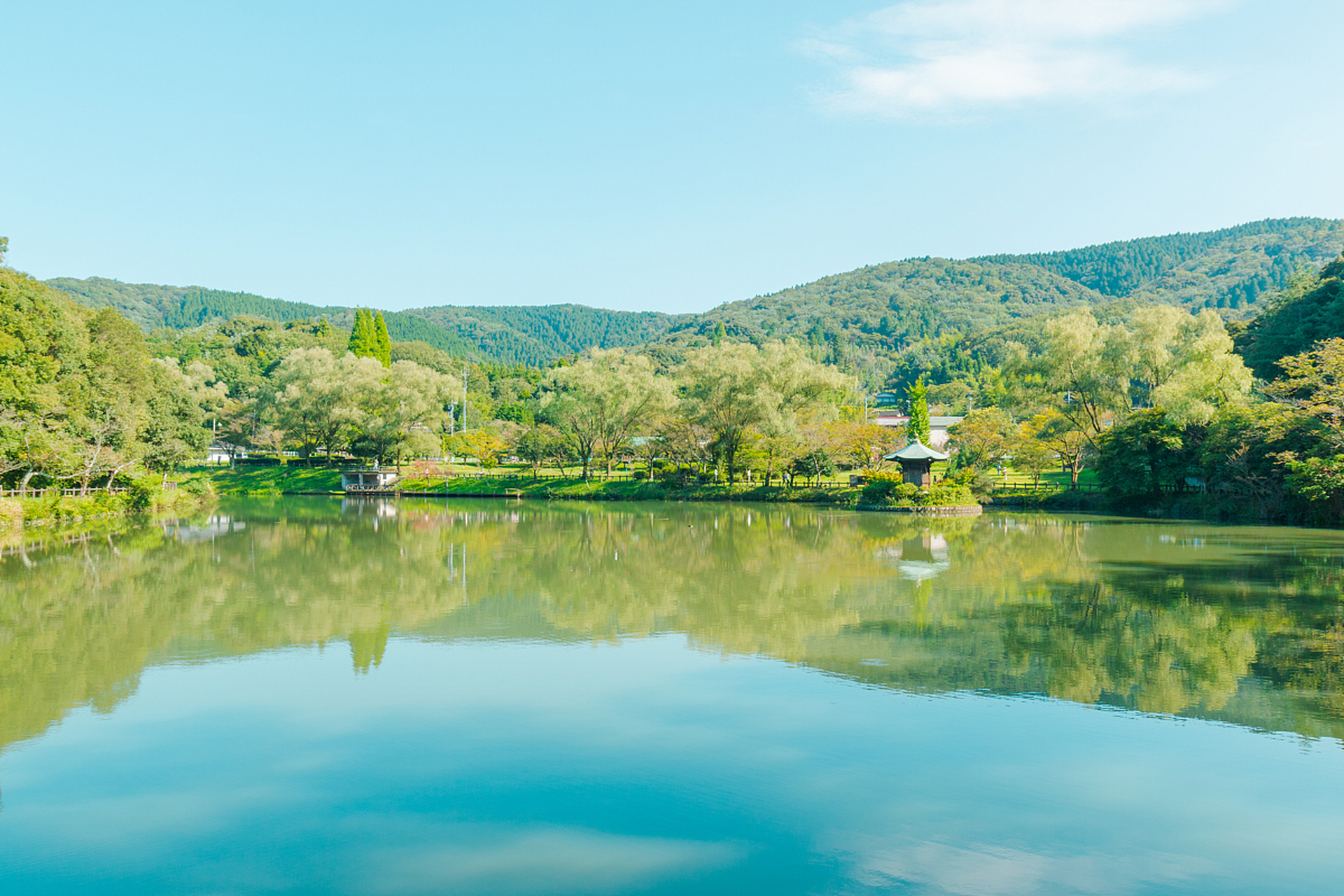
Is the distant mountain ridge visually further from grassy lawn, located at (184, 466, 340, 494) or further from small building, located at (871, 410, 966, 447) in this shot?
grassy lawn, located at (184, 466, 340, 494)

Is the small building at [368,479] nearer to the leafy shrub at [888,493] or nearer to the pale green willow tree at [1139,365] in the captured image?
the leafy shrub at [888,493]

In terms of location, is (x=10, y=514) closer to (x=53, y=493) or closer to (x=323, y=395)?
(x=53, y=493)

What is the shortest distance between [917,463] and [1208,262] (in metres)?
172

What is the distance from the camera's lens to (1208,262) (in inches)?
6944

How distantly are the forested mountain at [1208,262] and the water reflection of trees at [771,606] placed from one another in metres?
146

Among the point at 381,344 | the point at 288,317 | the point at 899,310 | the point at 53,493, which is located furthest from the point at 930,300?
the point at 53,493

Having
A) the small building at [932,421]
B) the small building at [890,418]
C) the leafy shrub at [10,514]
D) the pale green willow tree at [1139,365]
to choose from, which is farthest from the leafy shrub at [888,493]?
the small building at [890,418]

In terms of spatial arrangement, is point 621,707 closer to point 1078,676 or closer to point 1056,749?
point 1056,749

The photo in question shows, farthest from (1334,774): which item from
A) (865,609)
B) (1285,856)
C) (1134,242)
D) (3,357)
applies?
(1134,242)

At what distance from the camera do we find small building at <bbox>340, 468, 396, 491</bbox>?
4934 centimetres

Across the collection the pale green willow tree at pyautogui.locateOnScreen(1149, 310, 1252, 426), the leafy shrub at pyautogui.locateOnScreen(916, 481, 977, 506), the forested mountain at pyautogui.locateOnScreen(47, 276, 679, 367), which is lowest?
the leafy shrub at pyautogui.locateOnScreen(916, 481, 977, 506)

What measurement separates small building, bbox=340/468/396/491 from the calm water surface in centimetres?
3405

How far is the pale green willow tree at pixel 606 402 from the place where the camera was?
4516 cm

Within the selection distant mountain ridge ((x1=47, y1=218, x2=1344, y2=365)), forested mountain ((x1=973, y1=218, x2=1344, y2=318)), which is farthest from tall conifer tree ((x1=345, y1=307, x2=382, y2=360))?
forested mountain ((x1=973, y1=218, x2=1344, y2=318))
